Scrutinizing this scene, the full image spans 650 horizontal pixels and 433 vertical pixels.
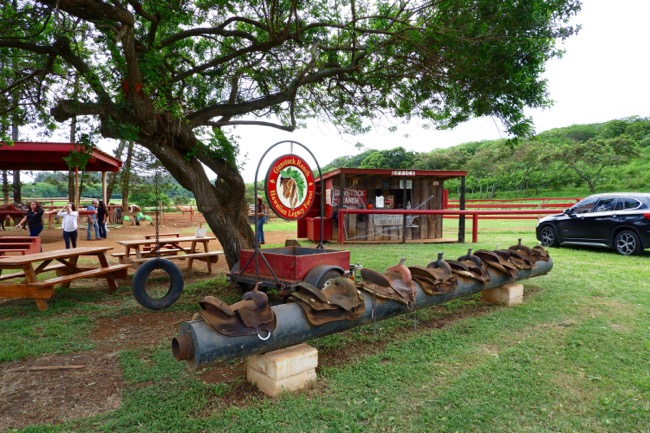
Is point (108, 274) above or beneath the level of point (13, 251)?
beneath

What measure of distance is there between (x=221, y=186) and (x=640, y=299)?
6420 mm

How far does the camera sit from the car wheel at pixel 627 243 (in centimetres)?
938

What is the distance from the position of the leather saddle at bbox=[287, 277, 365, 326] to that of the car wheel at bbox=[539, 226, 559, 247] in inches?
398

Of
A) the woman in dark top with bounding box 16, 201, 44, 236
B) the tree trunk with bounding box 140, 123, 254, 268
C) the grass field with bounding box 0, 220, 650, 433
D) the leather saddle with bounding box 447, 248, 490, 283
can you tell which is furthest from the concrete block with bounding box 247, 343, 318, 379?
the woman in dark top with bounding box 16, 201, 44, 236

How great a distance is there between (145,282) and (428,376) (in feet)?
12.3

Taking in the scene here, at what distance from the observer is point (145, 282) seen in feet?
16.8

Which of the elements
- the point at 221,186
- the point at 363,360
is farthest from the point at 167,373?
the point at 221,186

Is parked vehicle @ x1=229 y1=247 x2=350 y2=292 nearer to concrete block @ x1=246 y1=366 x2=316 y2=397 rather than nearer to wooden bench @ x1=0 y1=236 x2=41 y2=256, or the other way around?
concrete block @ x1=246 y1=366 x2=316 y2=397

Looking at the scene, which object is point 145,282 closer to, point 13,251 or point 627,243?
point 13,251

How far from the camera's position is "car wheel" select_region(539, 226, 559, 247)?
1134cm

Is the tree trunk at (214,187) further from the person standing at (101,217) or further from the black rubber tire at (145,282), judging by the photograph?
the person standing at (101,217)

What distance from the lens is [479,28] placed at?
6051 mm

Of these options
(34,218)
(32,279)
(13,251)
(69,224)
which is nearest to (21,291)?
(32,279)

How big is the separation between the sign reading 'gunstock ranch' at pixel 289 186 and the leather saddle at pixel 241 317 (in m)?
1.26
